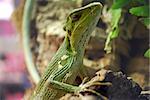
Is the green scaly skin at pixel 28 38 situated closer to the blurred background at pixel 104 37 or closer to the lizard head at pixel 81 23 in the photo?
the blurred background at pixel 104 37

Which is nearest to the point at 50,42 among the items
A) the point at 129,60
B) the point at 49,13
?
the point at 49,13

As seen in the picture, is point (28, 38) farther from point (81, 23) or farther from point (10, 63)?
point (10, 63)

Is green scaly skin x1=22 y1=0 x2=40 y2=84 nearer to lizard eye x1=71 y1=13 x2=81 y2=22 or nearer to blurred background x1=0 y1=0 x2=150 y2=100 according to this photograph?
blurred background x1=0 y1=0 x2=150 y2=100

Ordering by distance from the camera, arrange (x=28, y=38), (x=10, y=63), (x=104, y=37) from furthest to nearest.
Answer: (x=10, y=63) → (x=28, y=38) → (x=104, y=37)

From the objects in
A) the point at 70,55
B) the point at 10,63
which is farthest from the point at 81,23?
the point at 10,63

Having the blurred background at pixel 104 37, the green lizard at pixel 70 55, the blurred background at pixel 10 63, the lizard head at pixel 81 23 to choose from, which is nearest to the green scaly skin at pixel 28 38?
the blurred background at pixel 104 37

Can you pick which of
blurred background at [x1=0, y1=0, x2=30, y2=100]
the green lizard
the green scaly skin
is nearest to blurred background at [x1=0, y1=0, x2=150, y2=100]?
the green scaly skin

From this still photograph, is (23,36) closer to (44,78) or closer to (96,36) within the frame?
(96,36)
